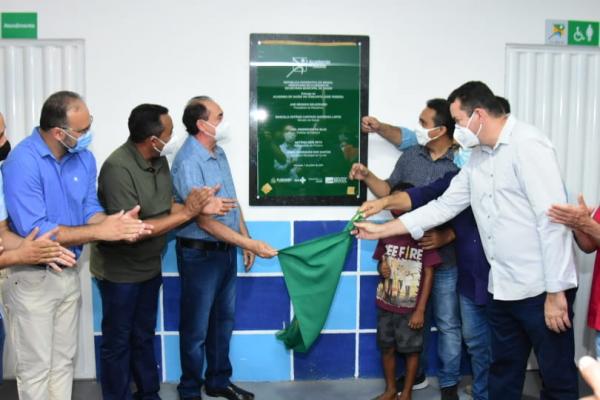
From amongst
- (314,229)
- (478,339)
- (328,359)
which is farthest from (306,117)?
(478,339)

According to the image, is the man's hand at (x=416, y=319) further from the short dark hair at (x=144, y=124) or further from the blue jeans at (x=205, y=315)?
the short dark hair at (x=144, y=124)

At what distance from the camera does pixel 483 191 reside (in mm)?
2869

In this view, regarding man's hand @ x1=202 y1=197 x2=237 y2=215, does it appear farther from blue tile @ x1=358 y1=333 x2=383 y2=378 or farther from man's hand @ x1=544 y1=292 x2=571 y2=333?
man's hand @ x1=544 y1=292 x2=571 y2=333

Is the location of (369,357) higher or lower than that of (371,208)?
lower

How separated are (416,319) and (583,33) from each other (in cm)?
226

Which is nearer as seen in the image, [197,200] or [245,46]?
[197,200]

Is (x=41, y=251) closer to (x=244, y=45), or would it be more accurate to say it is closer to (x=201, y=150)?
(x=201, y=150)

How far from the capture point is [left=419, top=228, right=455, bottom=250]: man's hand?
3.42 metres

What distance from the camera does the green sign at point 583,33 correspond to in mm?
3979

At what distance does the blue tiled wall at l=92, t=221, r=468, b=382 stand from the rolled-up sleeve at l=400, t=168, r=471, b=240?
2.41 feet

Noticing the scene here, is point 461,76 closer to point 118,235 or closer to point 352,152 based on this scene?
point 352,152

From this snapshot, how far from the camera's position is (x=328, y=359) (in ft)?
13.0

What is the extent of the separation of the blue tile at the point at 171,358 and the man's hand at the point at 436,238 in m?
1.72

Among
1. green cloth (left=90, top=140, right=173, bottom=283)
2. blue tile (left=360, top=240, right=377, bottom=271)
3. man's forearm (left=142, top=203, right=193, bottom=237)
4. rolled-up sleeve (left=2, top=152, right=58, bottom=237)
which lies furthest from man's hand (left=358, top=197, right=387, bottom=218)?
rolled-up sleeve (left=2, top=152, right=58, bottom=237)
